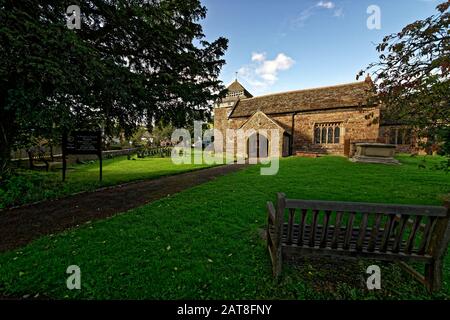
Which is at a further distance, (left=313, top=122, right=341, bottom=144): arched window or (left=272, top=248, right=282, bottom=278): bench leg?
(left=313, top=122, right=341, bottom=144): arched window

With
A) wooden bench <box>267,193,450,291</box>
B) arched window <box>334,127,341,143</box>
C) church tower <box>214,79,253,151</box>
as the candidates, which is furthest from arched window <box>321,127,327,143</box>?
wooden bench <box>267,193,450,291</box>

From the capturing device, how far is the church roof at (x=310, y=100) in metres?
24.4

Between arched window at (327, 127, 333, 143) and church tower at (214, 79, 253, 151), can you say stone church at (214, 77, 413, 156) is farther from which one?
church tower at (214, 79, 253, 151)

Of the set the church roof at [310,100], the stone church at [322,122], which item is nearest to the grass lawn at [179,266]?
the stone church at [322,122]

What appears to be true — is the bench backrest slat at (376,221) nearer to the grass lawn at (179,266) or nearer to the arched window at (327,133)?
the grass lawn at (179,266)

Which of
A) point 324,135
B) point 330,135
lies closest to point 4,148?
point 324,135

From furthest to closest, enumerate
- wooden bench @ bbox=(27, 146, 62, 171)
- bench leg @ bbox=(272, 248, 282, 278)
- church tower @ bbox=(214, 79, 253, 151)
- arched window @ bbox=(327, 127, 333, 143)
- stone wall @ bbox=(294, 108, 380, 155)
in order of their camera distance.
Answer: church tower @ bbox=(214, 79, 253, 151), arched window @ bbox=(327, 127, 333, 143), stone wall @ bbox=(294, 108, 380, 155), wooden bench @ bbox=(27, 146, 62, 171), bench leg @ bbox=(272, 248, 282, 278)

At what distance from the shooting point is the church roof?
2442 cm

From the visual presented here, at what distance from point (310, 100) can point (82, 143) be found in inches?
1026

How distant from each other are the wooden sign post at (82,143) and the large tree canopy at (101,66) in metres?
0.56

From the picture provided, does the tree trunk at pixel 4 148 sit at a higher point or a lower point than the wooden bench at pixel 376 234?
higher

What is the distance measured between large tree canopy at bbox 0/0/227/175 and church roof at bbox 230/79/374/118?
717 inches

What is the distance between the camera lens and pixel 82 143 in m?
9.76
